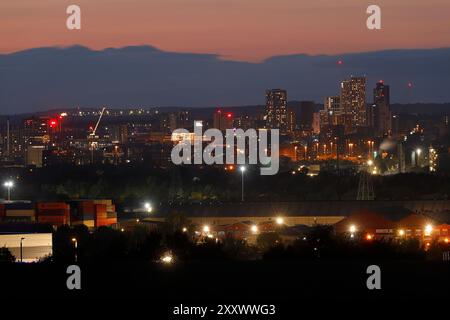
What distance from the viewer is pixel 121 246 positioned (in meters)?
13.9

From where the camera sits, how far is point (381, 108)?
69.9 metres

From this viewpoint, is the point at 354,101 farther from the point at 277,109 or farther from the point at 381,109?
the point at 277,109

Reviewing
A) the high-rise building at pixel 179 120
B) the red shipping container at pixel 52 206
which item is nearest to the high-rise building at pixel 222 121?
the high-rise building at pixel 179 120

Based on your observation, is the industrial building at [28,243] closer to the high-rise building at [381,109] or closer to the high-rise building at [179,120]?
the high-rise building at [179,120]

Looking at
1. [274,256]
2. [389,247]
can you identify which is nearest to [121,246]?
[274,256]

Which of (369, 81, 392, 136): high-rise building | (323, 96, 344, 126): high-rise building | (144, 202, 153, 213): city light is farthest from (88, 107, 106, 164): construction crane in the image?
(144, 202, 153, 213): city light

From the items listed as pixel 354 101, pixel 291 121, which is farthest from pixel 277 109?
→ pixel 354 101

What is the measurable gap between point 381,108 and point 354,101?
1756mm

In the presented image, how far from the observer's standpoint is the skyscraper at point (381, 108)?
68625mm

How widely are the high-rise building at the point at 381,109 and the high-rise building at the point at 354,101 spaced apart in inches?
26.5

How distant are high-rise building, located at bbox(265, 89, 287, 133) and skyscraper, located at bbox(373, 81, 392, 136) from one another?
5.11 m
